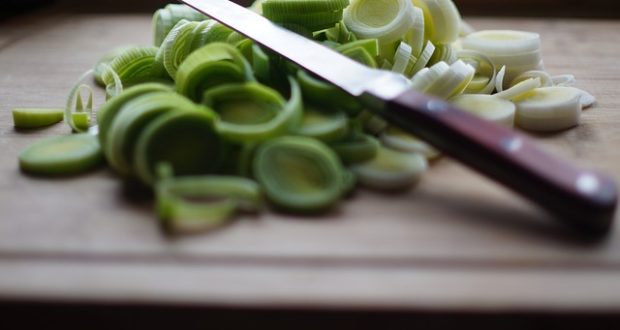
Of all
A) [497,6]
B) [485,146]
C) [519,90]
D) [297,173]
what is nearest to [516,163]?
[485,146]

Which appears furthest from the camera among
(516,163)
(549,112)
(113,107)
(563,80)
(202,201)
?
(563,80)

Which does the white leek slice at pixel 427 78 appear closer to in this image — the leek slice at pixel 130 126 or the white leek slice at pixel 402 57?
the white leek slice at pixel 402 57

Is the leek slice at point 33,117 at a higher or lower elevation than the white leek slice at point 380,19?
lower

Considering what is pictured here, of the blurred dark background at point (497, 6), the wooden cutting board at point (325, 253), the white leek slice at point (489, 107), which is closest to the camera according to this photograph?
the wooden cutting board at point (325, 253)

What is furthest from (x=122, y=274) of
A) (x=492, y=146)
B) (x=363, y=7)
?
(x=363, y=7)

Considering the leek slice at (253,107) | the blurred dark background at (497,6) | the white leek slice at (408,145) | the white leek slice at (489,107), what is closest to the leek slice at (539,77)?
the white leek slice at (489,107)

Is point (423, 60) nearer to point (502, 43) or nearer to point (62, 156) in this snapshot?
point (502, 43)

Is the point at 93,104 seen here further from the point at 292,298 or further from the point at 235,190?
the point at 292,298
